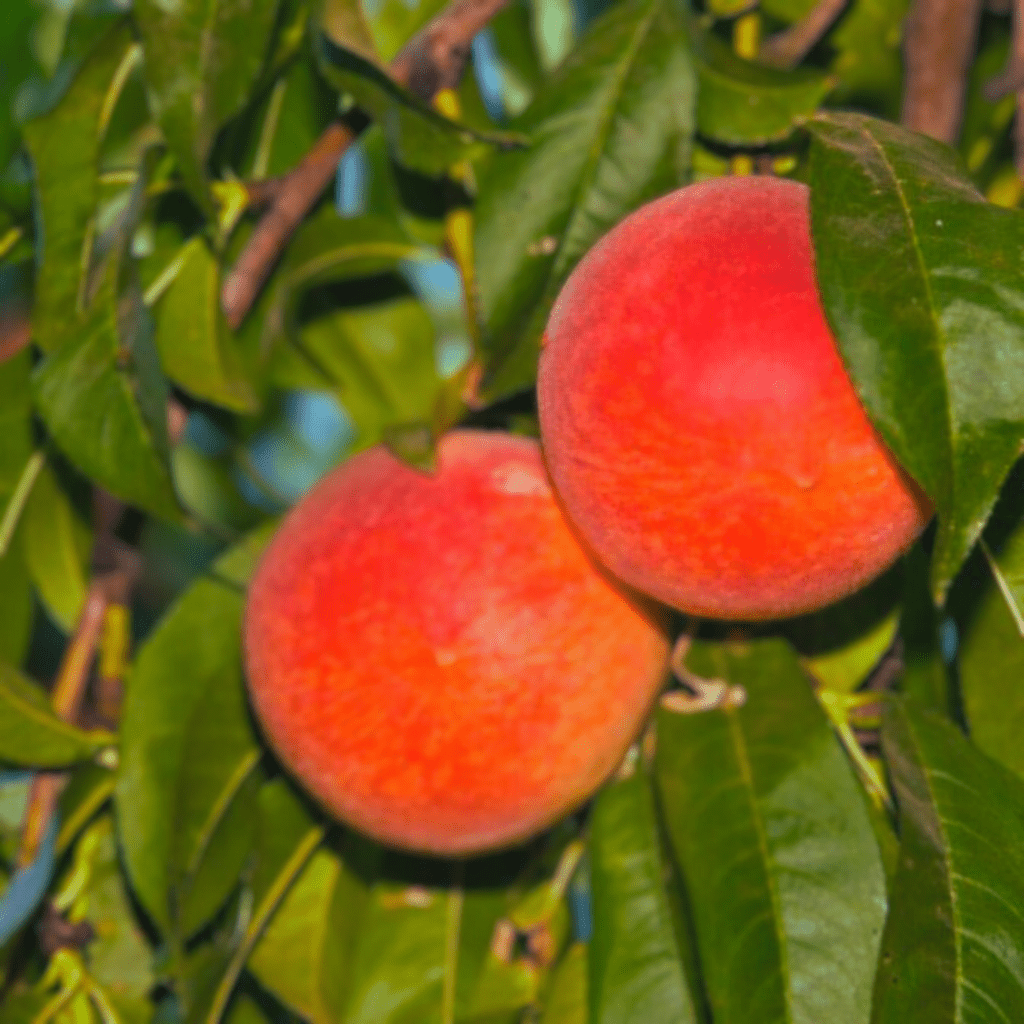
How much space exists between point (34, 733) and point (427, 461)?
488 mm

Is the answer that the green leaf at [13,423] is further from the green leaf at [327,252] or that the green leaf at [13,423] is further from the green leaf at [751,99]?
the green leaf at [751,99]

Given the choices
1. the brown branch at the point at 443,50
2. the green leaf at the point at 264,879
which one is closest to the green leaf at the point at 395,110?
the brown branch at the point at 443,50

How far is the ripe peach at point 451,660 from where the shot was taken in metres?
1.22

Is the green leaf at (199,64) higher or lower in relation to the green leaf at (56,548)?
higher

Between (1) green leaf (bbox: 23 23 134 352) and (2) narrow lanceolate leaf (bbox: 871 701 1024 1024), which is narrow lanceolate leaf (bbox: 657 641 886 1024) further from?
(1) green leaf (bbox: 23 23 134 352)

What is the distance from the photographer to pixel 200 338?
147cm

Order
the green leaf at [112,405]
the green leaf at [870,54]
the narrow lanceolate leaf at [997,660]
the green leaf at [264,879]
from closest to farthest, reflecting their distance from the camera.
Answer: the narrow lanceolate leaf at [997,660]
the green leaf at [112,405]
the green leaf at [264,879]
the green leaf at [870,54]

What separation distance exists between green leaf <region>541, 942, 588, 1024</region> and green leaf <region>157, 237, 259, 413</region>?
0.62 metres

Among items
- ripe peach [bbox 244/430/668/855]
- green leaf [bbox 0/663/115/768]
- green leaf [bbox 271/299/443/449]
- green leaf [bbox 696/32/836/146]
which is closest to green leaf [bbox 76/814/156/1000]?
green leaf [bbox 0/663/115/768]

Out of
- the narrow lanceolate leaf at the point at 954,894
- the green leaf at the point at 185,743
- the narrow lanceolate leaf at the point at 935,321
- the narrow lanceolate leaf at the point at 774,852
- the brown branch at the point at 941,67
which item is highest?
the narrow lanceolate leaf at the point at 935,321

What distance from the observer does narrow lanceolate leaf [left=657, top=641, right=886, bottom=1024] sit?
41.1 inches

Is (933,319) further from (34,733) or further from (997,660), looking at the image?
(34,733)

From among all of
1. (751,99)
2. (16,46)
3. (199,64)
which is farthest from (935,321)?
(16,46)

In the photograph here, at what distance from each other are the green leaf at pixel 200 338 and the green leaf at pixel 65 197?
11 centimetres
